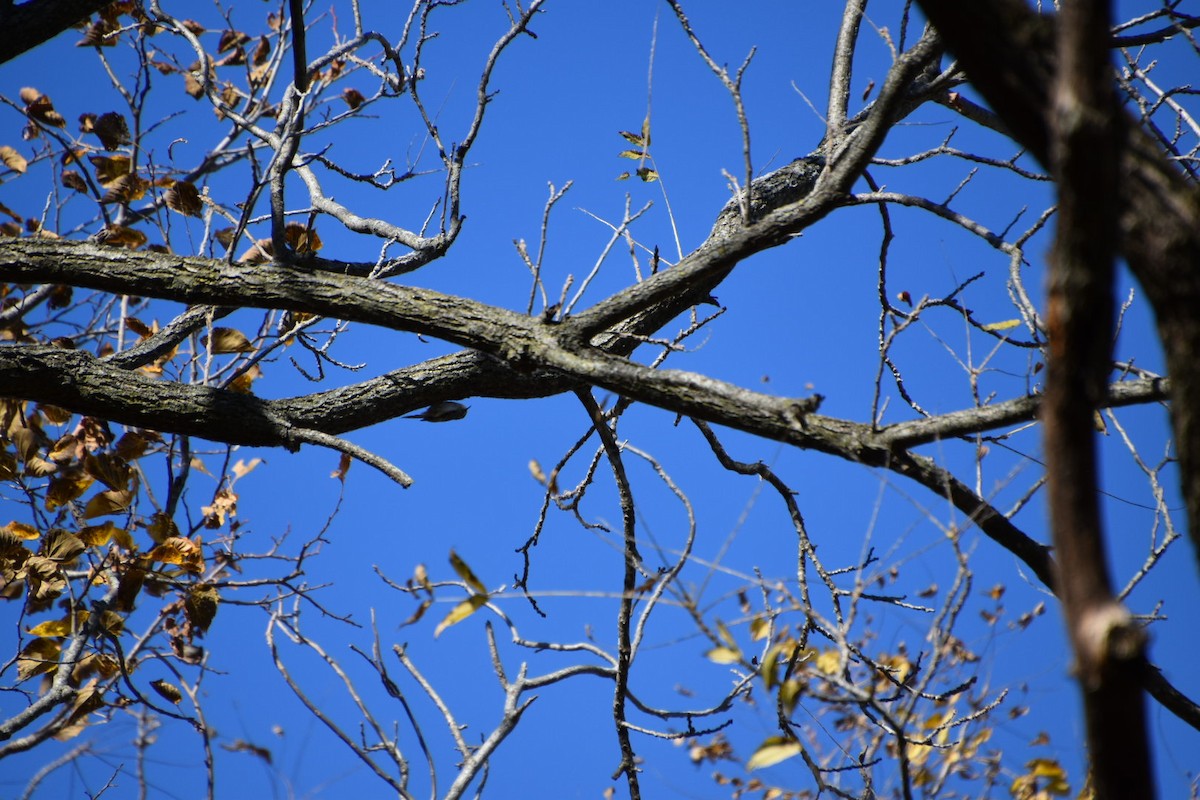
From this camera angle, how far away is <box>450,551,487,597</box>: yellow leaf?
1495mm

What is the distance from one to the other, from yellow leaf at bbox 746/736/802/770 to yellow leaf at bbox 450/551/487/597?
1.69ft

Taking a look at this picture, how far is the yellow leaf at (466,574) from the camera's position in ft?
4.90

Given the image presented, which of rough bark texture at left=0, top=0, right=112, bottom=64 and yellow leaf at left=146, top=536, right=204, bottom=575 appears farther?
yellow leaf at left=146, top=536, right=204, bottom=575

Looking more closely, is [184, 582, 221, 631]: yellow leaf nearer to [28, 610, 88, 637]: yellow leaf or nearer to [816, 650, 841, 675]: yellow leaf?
[28, 610, 88, 637]: yellow leaf

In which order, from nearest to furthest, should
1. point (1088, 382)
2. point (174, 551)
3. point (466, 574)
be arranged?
point (1088, 382) < point (466, 574) < point (174, 551)

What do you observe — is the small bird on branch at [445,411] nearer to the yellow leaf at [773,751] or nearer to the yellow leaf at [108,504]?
the yellow leaf at [108,504]

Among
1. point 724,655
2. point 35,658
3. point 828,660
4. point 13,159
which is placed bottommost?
point 724,655

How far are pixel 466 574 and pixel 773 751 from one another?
590 millimetres

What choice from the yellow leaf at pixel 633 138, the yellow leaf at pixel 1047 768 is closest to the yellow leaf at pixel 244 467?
the yellow leaf at pixel 633 138

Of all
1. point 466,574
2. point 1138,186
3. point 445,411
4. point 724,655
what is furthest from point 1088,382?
point 445,411

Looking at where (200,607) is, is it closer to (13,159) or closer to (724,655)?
(724,655)

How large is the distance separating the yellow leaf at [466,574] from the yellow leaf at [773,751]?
51 centimetres

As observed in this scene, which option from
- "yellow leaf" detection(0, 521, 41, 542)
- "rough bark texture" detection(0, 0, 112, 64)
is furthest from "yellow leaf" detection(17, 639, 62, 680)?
"rough bark texture" detection(0, 0, 112, 64)

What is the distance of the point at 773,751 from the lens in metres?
1.30
